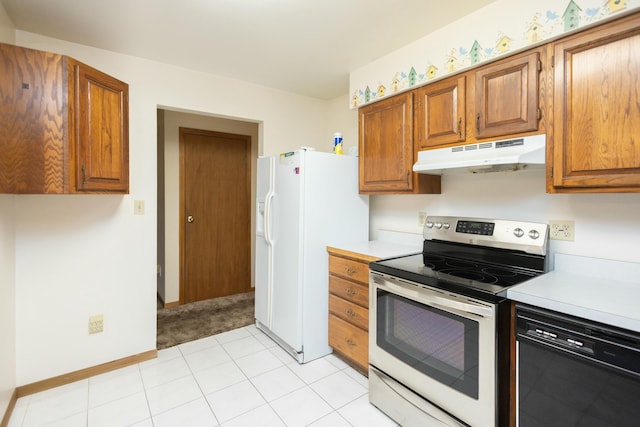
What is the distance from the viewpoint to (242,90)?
2955 millimetres

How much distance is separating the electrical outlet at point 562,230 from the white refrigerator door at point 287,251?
1.59 metres

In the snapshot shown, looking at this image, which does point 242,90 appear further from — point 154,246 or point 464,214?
point 464,214

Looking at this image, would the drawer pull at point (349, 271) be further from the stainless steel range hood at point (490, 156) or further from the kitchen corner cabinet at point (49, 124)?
the kitchen corner cabinet at point (49, 124)

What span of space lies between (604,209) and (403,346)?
125 centimetres

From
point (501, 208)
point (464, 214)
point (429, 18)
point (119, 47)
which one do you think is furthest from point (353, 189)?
point (119, 47)

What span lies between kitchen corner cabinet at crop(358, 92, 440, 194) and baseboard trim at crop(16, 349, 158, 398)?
219 cm

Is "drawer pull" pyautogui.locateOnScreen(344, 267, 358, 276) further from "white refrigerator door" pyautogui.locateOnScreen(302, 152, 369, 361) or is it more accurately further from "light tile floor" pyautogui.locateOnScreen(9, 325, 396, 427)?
"light tile floor" pyautogui.locateOnScreen(9, 325, 396, 427)

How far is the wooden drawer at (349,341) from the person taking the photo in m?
2.16

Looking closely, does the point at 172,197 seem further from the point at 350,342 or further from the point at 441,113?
the point at 441,113

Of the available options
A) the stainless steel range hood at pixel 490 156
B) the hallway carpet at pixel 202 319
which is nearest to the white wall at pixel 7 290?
the hallway carpet at pixel 202 319

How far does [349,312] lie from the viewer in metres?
2.29

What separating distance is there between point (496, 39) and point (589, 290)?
1340mm

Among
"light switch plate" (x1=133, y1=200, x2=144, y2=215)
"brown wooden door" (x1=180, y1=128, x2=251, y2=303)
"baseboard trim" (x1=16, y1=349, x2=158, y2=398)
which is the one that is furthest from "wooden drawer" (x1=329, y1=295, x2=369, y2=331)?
"brown wooden door" (x1=180, y1=128, x2=251, y2=303)

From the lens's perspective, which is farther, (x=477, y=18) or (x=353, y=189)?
(x=353, y=189)
